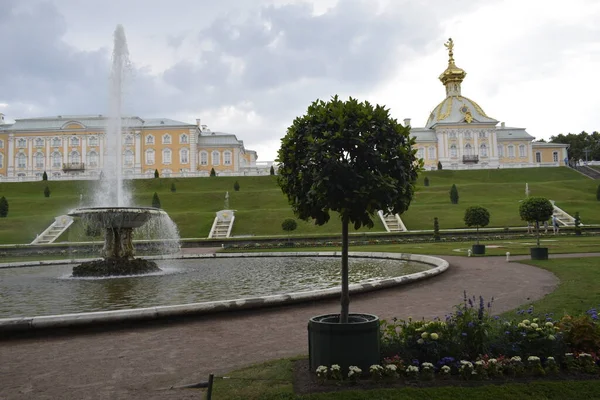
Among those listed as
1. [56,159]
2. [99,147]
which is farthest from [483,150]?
[56,159]

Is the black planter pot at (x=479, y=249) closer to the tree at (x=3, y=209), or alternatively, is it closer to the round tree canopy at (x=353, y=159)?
the round tree canopy at (x=353, y=159)

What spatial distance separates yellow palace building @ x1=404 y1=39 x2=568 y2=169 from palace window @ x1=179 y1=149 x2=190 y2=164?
116ft

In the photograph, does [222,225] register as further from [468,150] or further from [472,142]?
[472,142]

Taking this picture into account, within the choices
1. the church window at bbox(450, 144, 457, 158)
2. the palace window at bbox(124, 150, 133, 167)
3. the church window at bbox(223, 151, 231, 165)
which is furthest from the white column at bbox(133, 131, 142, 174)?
the church window at bbox(450, 144, 457, 158)

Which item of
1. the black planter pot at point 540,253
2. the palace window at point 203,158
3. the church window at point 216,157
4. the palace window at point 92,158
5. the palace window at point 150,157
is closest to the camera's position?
the black planter pot at point 540,253

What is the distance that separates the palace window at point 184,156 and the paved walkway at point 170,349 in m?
69.8

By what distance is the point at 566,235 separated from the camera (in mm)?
28094

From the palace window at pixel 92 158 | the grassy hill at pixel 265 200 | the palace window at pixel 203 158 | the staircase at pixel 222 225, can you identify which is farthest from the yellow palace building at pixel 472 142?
the palace window at pixel 92 158

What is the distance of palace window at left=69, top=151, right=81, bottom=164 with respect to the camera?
74.5 m

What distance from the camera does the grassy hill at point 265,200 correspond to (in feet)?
112

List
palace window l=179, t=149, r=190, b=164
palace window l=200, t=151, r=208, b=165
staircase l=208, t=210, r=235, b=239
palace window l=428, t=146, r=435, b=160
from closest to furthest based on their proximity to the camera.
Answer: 1. staircase l=208, t=210, r=235, b=239
2. palace window l=179, t=149, r=190, b=164
3. palace window l=200, t=151, r=208, b=165
4. palace window l=428, t=146, r=435, b=160

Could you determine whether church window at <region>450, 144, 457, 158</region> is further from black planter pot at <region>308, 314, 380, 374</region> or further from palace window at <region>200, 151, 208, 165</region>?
black planter pot at <region>308, 314, 380, 374</region>

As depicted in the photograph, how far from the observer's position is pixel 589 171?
66.0m

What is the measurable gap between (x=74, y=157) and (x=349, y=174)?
257ft
